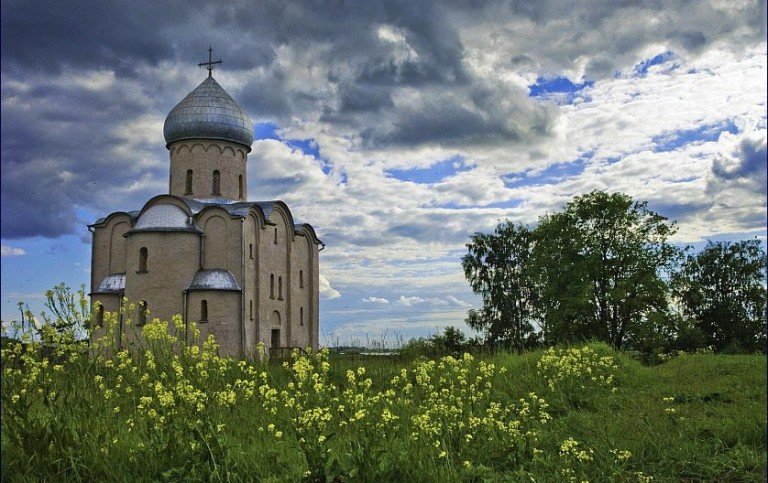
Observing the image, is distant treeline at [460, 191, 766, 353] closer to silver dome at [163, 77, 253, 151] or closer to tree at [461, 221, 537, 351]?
tree at [461, 221, 537, 351]

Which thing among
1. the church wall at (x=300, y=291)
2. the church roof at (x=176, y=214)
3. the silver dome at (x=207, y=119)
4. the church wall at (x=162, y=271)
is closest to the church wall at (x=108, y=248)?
the church roof at (x=176, y=214)

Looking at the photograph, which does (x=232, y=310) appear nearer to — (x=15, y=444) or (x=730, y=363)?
(x=730, y=363)

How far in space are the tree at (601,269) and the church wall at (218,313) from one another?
11.5 metres

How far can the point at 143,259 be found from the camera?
85.2ft

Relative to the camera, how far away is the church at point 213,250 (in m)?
25.4

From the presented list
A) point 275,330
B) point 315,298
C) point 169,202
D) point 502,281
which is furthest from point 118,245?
point 502,281

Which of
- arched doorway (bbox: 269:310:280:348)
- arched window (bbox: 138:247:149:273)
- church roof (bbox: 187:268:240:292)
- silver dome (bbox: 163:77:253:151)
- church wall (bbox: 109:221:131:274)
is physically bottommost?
arched doorway (bbox: 269:310:280:348)

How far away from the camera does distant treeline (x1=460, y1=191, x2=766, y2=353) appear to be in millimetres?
24656

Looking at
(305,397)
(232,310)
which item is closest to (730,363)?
(305,397)

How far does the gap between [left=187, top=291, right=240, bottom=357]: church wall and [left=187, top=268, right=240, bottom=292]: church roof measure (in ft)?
0.65

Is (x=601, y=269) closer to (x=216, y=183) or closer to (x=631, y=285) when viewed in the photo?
(x=631, y=285)

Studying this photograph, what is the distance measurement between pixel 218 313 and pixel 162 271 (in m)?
2.67

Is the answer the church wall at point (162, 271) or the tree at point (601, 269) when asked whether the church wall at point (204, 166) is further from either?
the tree at point (601, 269)

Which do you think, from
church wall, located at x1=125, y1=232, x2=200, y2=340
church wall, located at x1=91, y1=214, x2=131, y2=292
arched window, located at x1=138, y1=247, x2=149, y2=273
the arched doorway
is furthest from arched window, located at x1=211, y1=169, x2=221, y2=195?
the arched doorway
